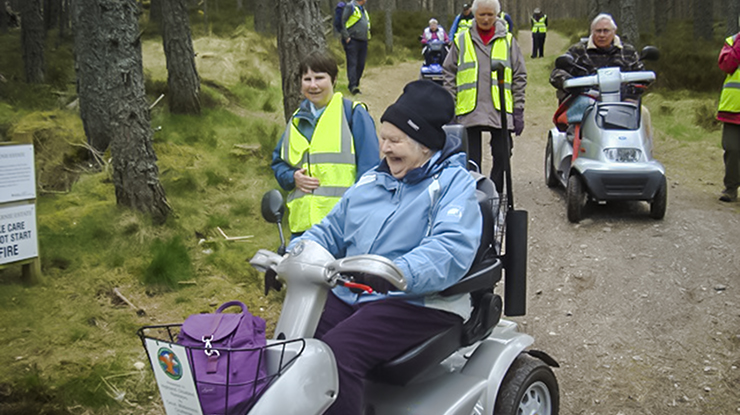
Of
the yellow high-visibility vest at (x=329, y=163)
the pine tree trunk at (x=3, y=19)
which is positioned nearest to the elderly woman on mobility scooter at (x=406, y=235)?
the yellow high-visibility vest at (x=329, y=163)

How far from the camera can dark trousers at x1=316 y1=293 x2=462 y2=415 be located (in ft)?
9.25

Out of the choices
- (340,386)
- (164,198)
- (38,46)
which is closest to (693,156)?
(164,198)

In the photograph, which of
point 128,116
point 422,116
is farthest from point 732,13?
point 422,116

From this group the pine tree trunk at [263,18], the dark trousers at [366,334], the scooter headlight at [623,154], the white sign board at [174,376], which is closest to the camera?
the white sign board at [174,376]

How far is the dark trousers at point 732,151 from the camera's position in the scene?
8008 mm

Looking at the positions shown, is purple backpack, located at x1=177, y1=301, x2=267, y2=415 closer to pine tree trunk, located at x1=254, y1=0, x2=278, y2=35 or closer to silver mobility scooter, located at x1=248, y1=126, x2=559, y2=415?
silver mobility scooter, located at x1=248, y1=126, x2=559, y2=415

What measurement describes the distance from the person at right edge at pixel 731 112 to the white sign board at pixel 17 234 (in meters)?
6.69

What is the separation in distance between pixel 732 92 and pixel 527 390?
18.4 feet

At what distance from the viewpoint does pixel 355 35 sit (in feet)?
51.0

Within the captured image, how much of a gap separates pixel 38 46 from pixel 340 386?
50.0ft

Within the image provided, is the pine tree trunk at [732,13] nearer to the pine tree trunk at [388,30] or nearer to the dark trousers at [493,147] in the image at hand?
the pine tree trunk at [388,30]

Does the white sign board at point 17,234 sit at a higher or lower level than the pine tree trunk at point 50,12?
lower

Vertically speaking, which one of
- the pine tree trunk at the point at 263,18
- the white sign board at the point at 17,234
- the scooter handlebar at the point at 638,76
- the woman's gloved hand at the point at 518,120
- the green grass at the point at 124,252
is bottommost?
the green grass at the point at 124,252

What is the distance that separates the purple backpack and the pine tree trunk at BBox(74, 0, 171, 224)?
450 centimetres
